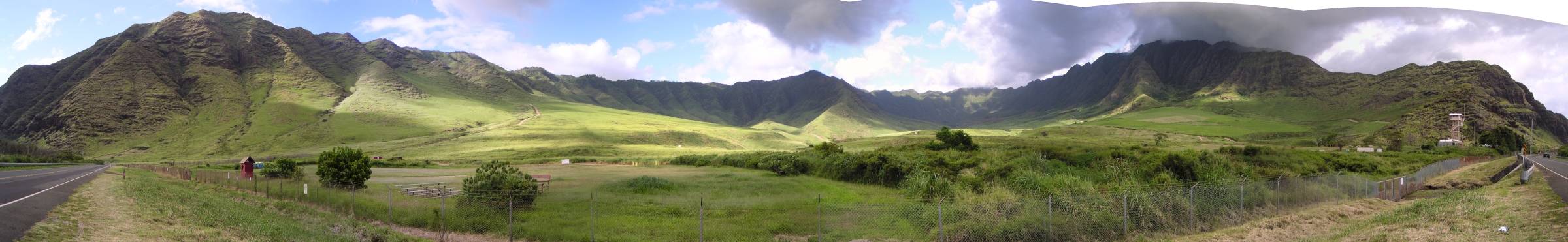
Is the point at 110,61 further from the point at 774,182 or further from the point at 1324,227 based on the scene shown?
the point at 1324,227

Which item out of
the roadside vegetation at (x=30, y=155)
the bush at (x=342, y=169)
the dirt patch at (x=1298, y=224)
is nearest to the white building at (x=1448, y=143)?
the dirt patch at (x=1298, y=224)

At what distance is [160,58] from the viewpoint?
169875 mm

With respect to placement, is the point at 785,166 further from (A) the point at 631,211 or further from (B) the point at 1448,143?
(B) the point at 1448,143

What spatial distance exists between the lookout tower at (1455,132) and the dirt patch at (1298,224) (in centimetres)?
10154

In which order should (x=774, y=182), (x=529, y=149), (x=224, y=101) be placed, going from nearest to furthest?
(x=774, y=182) < (x=529, y=149) < (x=224, y=101)

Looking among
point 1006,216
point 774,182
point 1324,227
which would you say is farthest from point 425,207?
point 1324,227

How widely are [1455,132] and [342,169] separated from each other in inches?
5940

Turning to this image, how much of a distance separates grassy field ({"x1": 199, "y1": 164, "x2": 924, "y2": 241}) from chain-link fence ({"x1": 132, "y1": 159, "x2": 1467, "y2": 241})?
0.05 metres

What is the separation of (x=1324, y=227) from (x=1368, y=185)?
34.4ft

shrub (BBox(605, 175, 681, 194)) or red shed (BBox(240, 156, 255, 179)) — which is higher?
red shed (BBox(240, 156, 255, 179))

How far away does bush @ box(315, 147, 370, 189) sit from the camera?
27094mm

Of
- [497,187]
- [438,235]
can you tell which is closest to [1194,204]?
[438,235]

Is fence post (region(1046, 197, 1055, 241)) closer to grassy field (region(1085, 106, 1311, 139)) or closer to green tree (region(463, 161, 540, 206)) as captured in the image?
green tree (region(463, 161, 540, 206))

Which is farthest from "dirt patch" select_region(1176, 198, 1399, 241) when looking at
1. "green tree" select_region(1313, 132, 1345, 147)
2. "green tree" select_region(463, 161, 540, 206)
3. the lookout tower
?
the lookout tower
